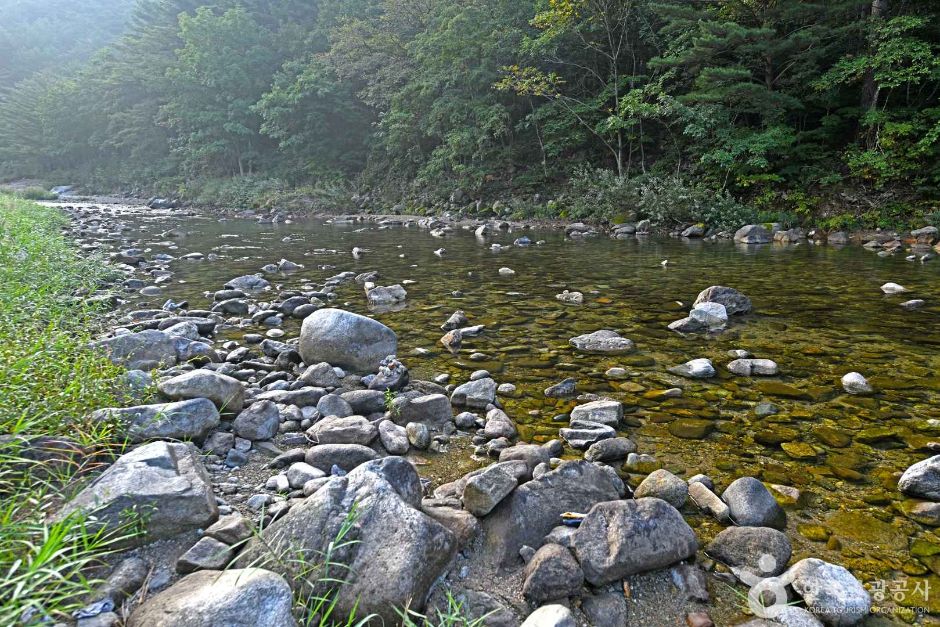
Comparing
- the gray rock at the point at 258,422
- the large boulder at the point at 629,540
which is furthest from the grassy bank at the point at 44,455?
the large boulder at the point at 629,540

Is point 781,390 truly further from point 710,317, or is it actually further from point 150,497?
point 150,497

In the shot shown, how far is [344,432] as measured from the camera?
9.47 ft

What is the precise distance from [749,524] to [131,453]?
2.69 meters

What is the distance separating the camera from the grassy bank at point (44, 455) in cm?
139

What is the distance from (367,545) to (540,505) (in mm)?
802

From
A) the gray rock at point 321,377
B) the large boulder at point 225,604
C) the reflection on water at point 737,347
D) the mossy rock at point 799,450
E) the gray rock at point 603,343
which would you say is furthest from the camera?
the gray rock at point 603,343

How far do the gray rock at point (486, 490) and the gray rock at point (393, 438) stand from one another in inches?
29.6

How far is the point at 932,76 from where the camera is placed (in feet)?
37.6

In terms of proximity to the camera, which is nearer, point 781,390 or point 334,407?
point 334,407

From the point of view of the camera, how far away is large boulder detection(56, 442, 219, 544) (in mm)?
1771

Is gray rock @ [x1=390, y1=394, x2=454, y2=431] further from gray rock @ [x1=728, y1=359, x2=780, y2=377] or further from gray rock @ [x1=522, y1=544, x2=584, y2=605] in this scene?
gray rock @ [x1=728, y1=359, x2=780, y2=377]

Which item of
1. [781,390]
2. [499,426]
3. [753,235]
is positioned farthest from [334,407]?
[753,235]

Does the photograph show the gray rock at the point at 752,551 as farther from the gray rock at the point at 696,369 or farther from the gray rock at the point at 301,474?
the gray rock at the point at 696,369

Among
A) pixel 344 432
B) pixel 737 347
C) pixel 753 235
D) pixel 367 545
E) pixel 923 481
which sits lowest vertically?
pixel 753 235
